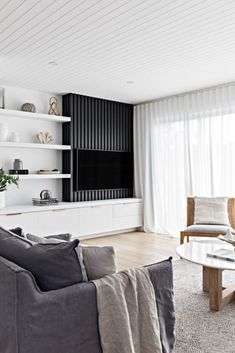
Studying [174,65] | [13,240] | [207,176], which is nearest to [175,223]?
[207,176]

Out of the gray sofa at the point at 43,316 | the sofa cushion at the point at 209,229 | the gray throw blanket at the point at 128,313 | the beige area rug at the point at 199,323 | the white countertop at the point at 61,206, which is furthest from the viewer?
the white countertop at the point at 61,206

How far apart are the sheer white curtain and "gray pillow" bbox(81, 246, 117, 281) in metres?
3.69

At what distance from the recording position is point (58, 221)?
202 inches

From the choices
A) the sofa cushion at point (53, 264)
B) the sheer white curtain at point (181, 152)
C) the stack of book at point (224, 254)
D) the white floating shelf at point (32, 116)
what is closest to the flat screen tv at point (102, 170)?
the sheer white curtain at point (181, 152)

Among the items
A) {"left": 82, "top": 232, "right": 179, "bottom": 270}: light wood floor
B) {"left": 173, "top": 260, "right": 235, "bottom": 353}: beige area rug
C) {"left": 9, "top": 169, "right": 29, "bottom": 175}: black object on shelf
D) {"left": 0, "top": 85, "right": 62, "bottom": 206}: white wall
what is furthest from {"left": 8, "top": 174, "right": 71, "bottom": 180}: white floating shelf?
{"left": 173, "top": 260, "right": 235, "bottom": 353}: beige area rug

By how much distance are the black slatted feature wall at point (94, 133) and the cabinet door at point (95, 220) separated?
381 mm

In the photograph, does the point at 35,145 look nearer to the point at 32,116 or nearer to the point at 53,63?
the point at 32,116

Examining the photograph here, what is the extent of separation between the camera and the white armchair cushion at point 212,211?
14.8ft

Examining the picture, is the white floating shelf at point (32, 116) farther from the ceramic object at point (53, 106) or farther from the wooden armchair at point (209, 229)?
the wooden armchair at point (209, 229)

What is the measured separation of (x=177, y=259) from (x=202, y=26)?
9.28ft

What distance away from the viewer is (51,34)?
3178 mm

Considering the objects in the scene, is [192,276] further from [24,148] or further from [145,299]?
[24,148]

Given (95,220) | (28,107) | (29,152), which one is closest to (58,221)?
(95,220)

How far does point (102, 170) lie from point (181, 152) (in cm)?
151
